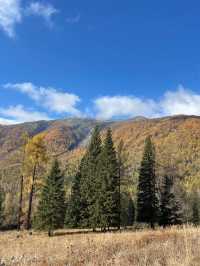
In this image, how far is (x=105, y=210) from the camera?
133 feet

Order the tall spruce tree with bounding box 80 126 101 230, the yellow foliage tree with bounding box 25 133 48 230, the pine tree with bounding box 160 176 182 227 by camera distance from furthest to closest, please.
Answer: the pine tree with bounding box 160 176 182 227
the tall spruce tree with bounding box 80 126 101 230
the yellow foliage tree with bounding box 25 133 48 230

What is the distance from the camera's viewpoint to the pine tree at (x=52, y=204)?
37312 millimetres

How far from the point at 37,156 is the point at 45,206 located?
19.7 feet

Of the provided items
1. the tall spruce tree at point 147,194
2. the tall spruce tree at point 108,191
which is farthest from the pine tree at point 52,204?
the tall spruce tree at point 147,194

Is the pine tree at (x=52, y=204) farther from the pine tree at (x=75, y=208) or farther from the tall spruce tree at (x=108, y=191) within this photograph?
the pine tree at (x=75, y=208)

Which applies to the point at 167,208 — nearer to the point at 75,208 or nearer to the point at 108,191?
the point at 75,208

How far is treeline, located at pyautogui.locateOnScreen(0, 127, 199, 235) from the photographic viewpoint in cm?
3888

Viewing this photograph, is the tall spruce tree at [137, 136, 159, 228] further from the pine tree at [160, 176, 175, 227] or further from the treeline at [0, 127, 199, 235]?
the pine tree at [160, 176, 175, 227]

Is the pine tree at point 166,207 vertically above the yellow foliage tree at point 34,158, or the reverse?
the yellow foliage tree at point 34,158

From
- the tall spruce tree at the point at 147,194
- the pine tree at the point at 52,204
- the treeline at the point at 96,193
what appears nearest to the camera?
the pine tree at the point at 52,204

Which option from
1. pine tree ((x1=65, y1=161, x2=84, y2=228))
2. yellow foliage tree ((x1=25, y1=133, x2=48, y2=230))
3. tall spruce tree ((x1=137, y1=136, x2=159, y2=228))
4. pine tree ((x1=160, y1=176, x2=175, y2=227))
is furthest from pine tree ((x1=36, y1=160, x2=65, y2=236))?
pine tree ((x1=160, y1=176, x2=175, y2=227))

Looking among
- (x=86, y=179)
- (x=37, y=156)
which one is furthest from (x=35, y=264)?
(x=86, y=179)

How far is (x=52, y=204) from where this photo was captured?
38.1 metres

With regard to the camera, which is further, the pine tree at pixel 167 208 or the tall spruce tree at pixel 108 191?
the pine tree at pixel 167 208
